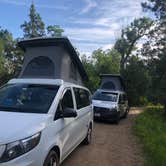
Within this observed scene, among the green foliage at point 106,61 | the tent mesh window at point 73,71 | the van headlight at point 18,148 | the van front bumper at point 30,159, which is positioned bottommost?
the van front bumper at point 30,159

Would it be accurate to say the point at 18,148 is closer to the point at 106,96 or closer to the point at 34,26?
the point at 106,96

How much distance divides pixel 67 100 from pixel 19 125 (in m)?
2.05

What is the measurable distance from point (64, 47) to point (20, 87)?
11896mm

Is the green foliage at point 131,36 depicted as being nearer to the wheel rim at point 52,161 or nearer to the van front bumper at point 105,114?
the van front bumper at point 105,114

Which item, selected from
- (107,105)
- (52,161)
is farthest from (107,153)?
(107,105)

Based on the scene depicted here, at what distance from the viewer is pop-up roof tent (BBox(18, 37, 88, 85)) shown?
58.3 ft

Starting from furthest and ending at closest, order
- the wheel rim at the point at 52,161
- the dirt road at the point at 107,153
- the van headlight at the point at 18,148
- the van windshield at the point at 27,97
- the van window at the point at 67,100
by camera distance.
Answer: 1. the dirt road at the point at 107,153
2. the van window at the point at 67,100
3. the van windshield at the point at 27,97
4. the wheel rim at the point at 52,161
5. the van headlight at the point at 18,148

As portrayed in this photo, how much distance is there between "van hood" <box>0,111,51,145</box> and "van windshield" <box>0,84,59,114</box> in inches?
11.2

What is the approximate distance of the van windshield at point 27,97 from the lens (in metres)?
5.49

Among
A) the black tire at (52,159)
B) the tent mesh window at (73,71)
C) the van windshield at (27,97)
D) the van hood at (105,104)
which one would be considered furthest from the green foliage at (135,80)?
the black tire at (52,159)

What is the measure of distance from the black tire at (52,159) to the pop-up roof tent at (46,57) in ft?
40.7

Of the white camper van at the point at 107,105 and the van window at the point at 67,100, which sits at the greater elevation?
the van window at the point at 67,100

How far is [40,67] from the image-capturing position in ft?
59.7

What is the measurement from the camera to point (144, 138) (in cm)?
1106
